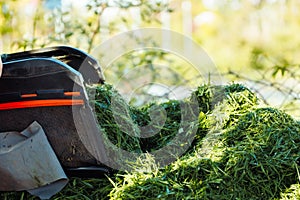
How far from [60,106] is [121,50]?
156 centimetres

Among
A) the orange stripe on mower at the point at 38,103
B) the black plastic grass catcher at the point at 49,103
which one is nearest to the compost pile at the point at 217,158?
the black plastic grass catcher at the point at 49,103

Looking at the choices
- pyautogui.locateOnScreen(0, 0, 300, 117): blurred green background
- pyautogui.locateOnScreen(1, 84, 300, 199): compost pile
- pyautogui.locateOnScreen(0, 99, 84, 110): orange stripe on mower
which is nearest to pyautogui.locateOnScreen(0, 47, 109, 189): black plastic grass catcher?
pyautogui.locateOnScreen(0, 99, 84, 110): orange stripe on mower

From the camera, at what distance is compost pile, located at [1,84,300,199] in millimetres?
1520

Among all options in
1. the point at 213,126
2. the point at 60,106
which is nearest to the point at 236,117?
the point at 213,126

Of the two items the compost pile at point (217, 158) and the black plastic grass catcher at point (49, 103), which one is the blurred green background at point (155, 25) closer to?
the compost pile at point (217, 158)

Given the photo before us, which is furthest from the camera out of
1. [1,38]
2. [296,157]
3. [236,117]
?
[1,38]

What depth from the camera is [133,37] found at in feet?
10.8

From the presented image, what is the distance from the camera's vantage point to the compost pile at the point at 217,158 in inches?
59.8

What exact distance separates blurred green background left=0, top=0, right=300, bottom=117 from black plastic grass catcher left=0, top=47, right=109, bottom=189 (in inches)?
40.0

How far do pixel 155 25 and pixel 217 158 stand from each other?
2.33 meters

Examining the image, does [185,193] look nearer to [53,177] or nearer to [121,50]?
[53,177]

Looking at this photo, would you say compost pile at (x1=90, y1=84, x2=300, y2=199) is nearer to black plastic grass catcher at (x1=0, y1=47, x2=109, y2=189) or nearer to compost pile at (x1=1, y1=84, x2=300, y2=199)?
compost pile at (x1=1, y1=84, x2=300, y2=199)

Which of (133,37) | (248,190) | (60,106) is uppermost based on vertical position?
(133,37)

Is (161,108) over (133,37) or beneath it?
beneath
